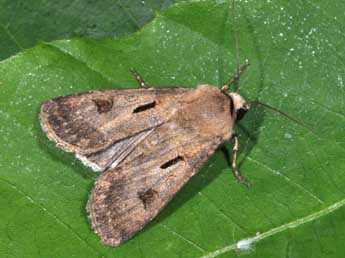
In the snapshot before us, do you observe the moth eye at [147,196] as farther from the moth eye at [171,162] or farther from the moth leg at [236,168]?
the moth leg at [236,168]

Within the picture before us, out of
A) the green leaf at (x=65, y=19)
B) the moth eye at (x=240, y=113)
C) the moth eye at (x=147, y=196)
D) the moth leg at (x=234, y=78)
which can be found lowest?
the moth eye at (x=147, y=196)

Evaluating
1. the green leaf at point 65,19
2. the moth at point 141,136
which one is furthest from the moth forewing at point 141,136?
the green leaf at point 65,19

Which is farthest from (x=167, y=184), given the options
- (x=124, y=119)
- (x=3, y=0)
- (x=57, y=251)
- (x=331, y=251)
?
(x=3, y=0)

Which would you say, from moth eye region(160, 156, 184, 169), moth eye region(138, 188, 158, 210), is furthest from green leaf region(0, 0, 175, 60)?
moth eye region(138, 188, 158, 210)

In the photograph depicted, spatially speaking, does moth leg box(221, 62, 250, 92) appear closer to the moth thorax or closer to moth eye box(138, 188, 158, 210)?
the moth thorax

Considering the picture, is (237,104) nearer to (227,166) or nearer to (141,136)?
(227,166)

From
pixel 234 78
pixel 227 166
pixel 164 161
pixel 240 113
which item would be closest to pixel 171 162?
pixel 164 161

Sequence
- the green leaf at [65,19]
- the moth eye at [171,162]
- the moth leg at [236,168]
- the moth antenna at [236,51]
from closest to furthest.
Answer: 1. the moth antenna at [236,51]
2. the moth leg at [236,168]
3. the moth eye at [171,162]
4. the green leaf at [65,19]
